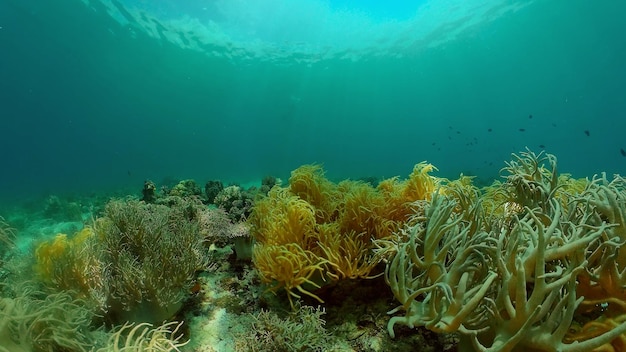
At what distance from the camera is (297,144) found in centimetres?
17888

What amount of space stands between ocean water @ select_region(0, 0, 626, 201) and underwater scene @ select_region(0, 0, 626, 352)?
85cm

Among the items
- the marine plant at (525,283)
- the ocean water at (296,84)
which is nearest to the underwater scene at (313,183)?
the marine plant at (525,283)

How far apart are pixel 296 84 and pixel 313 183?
93.7 meters

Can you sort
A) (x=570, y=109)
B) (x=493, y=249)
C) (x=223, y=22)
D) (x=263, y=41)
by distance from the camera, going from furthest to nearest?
(x=570, y=109)
(x=263, y=41)
(x=223, y=22)
(x=493, y=249)

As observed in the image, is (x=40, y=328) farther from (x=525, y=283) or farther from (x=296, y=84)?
(x=296, y=84)

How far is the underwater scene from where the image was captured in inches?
83.9

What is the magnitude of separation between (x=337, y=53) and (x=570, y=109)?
11986 cm

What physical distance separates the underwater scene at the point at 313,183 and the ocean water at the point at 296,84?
2.79 feet

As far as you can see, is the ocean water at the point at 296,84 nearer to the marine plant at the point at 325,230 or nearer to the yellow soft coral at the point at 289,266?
the marine plant at the point at 325,230

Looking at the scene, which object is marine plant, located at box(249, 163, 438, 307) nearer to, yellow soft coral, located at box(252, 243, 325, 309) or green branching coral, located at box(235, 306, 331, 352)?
yellow soft coral, located at box(252, 243, 325, 309)

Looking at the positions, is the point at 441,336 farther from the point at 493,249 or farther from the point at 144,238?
the point at 144,238

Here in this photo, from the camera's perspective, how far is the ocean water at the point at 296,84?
154 ft

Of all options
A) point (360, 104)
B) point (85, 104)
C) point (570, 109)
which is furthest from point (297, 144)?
point (570, 109)

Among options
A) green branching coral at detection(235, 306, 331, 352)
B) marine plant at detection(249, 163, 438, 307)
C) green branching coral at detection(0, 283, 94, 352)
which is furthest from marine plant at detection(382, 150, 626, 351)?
green branching coral at detection(0, 283, 94, 352)
